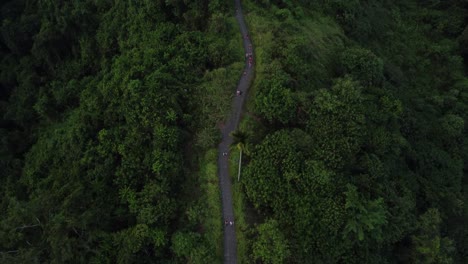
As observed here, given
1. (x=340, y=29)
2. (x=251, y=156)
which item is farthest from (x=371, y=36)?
(x=251, y=156)

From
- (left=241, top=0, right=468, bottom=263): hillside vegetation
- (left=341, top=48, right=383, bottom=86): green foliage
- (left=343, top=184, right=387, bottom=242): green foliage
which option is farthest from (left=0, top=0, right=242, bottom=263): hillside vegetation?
(left=341, top=48, right=383, bottom=86): green foliage

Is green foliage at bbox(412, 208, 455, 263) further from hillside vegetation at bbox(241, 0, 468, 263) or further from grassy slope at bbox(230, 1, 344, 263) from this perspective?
grassy slope at bbox(230, 1, 344, 263)

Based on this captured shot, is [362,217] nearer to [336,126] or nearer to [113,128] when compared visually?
[336,126]

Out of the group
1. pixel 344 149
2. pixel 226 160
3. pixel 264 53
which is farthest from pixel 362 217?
pixel 264 53

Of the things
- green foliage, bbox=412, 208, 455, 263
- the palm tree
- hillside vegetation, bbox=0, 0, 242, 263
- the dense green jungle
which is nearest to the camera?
hillside vegetation, bbox=0, 0, 242, 263

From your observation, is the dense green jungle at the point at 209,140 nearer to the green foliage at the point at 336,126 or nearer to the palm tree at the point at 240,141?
the green foliage at the point at 336,126

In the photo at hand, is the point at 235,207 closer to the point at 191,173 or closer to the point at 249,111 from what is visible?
the point at 191,173

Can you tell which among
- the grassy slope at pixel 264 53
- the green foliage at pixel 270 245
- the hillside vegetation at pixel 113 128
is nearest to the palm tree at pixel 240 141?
the grassy slope at pixel 264 53

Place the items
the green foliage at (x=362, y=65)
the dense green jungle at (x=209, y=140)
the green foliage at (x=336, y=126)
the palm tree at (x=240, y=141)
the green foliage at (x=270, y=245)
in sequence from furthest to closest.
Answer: the green foliage at (x=362, y=65)
the green foliage at (x=336, y=126)
the palm tree at (x=240, y=141)
the dense green jungle at (x=209, y=140)
the green foliage at (x=270, y=245)
